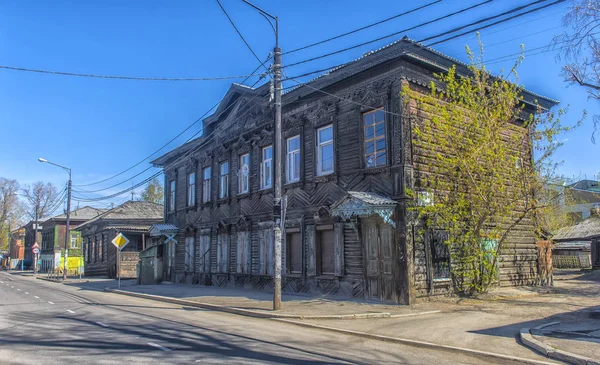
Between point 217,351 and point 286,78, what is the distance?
29.5ft

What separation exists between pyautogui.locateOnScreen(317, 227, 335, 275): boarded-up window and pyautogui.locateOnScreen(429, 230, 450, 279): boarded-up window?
3694mm

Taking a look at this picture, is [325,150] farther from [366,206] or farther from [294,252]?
[366,206]

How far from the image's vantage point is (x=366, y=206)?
561 inches

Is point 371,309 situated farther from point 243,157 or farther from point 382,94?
point 243,157

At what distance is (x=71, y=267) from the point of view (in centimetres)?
Result: 4769

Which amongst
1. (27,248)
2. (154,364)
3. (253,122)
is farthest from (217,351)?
(27,248)

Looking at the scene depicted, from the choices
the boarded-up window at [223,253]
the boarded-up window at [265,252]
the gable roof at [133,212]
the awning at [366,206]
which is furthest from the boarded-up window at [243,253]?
the gable roof at [133,212]

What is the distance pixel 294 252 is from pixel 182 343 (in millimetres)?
10670

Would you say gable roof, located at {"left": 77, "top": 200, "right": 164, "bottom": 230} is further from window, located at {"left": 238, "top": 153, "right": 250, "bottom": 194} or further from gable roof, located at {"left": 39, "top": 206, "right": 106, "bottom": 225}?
window, located at {"left": 238, "top": 153, "right": 250, "bottom": 194}

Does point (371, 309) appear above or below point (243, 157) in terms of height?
below

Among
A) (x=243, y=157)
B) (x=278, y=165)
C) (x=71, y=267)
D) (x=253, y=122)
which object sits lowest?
(x=71, y=267)

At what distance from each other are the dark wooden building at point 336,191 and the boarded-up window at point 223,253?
0.17 feet

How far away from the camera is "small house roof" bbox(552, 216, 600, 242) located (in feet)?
114

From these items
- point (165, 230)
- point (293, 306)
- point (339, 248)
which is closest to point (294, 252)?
point (339, 248)
